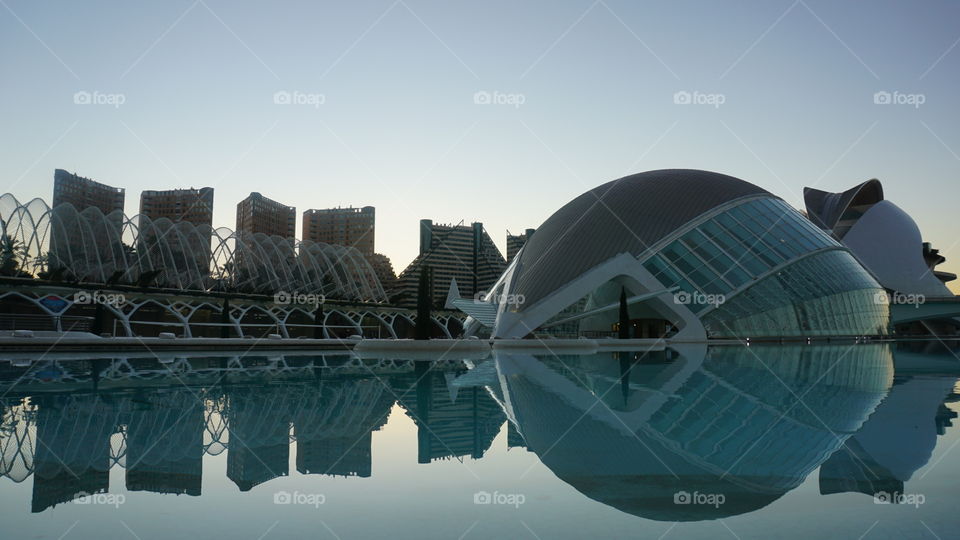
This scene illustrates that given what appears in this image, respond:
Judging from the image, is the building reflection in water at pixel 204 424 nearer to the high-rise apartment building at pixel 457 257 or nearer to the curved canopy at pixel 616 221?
the curved canopy at pixel 616 221

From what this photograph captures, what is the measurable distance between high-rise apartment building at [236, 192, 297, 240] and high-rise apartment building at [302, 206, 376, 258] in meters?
20.0

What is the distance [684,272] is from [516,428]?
33.9 meters

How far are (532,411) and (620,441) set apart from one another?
103 inches

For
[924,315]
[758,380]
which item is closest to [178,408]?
[758,380]

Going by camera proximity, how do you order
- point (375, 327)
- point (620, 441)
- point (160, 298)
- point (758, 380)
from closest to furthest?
point (620, 441)
point (758, 380)
point (160, 298)
point (375, 327)

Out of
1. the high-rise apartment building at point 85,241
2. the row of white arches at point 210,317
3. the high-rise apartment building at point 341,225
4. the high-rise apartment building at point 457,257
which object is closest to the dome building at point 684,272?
the row of white arches at point 210,317

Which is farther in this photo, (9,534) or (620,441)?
(620,441)

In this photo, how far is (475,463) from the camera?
6293 millimetres

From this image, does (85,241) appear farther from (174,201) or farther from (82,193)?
(174,201)

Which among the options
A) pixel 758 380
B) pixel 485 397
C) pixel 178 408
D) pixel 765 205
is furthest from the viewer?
pixel 765 205

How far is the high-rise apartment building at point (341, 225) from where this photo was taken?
129m

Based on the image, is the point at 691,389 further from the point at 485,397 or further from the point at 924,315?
the point at 924,315

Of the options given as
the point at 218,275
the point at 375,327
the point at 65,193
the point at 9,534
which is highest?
the point at 65,193

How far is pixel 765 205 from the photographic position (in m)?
46.0
